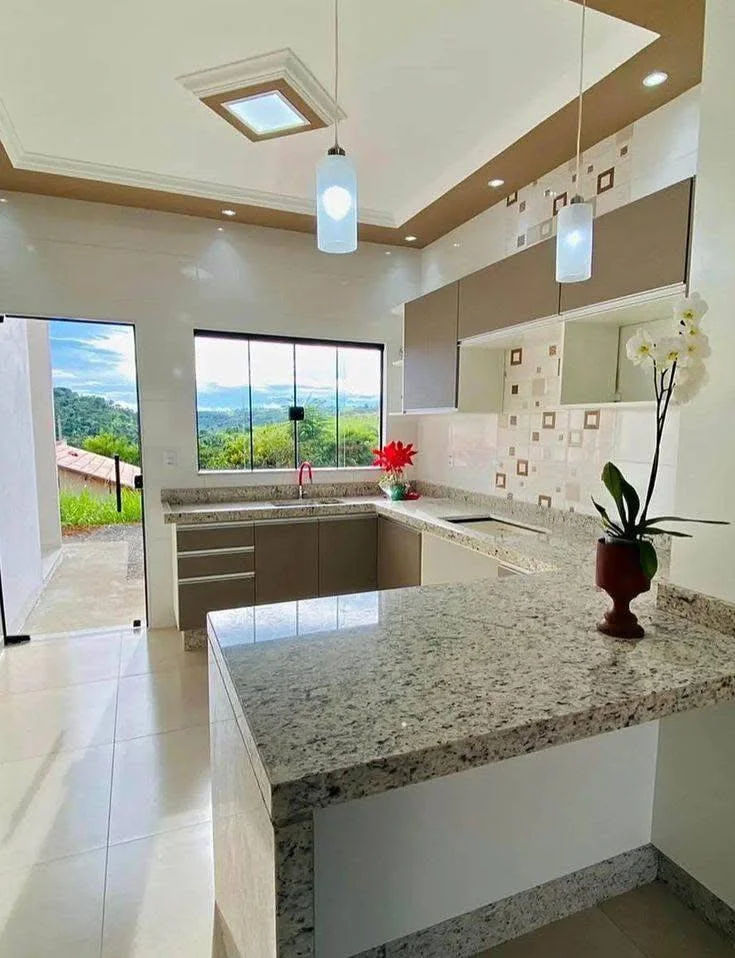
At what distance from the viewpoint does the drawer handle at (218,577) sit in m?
3.28

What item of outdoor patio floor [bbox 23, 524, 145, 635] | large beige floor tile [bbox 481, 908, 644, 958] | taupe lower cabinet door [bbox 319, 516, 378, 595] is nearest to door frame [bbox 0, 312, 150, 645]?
outdoor patio floor [bbox 23, 524, 145, 635]

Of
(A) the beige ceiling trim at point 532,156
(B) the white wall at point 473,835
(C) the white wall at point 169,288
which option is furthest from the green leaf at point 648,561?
(C) the white wall at point 169,288

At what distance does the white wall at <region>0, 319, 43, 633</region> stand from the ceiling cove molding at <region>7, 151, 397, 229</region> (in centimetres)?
112

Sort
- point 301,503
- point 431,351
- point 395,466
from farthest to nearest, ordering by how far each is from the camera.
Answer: point 395,466
point 301,503
point 431,351

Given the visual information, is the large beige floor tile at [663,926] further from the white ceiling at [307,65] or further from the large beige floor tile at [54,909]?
the white ceiling at [307,65]

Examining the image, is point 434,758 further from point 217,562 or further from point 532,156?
point 532,156

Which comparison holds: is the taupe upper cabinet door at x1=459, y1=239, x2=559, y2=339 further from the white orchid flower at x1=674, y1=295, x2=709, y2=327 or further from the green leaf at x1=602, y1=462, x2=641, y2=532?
the green leaf at x1=602, y1=462, x2=641, y2=532

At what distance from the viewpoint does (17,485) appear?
4.16 metres

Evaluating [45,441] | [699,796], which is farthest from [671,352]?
[45,441]

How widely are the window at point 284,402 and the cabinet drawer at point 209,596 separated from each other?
95 centimetres

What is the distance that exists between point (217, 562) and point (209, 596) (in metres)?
0.22

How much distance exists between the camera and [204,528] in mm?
3275

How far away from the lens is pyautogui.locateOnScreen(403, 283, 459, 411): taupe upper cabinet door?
3.23 metres

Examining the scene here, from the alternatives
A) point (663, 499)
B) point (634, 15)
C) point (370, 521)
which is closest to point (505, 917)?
point (663, 499)
